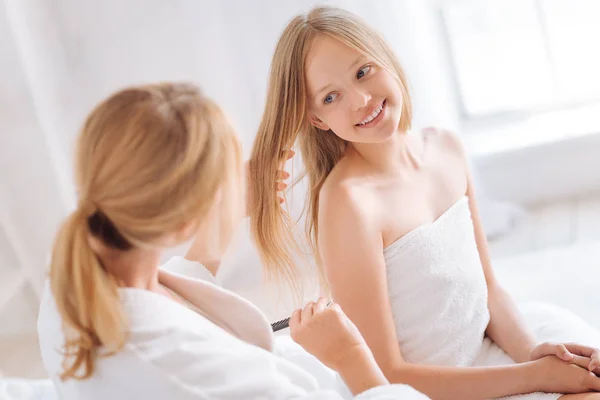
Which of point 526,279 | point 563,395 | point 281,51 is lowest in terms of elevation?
point 526,279

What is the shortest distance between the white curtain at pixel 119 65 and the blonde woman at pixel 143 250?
150 cm

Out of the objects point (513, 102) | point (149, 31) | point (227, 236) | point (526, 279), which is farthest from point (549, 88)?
point (227, 236)

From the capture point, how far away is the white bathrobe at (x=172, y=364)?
0.84 m

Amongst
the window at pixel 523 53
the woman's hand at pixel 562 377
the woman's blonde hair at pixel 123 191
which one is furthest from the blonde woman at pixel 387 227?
the window at pixel 523 53

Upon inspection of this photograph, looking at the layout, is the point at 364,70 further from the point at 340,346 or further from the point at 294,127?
the point at 340,346

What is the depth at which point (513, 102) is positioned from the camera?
9.34ft

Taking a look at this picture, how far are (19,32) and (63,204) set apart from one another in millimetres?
550

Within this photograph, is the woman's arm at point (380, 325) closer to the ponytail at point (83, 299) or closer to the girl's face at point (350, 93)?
the girl's face at point (350, 93)

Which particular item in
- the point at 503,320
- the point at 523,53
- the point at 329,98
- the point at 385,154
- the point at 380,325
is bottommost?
the point at 503,320

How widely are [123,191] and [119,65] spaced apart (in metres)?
1.78

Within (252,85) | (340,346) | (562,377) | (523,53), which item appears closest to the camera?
(340,346)

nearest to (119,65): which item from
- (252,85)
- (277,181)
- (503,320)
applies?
(252,85)

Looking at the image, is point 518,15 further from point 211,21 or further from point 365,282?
point 365,282

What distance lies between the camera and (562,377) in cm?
120
